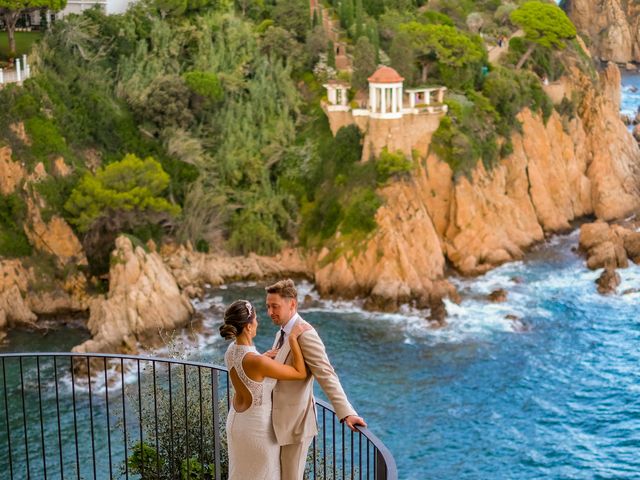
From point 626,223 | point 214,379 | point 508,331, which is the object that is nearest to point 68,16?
point 508,331

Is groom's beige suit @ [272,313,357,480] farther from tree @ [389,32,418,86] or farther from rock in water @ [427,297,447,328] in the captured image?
tree @ [389,32,418,86]

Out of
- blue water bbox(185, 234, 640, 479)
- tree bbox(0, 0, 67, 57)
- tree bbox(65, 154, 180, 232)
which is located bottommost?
blue water bbox(185, 234, 640, 479)

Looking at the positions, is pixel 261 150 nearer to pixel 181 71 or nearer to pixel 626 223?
pixel 181 71

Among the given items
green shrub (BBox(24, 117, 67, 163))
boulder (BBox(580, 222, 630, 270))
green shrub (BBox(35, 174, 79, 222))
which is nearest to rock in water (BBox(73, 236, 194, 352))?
green shrub (BBox(35, 174, 79, 222))

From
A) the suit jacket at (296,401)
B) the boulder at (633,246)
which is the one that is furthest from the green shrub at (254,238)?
the suit jacket at (296,401)

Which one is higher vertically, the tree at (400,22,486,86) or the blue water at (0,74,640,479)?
the tree at (400,22,486,86)

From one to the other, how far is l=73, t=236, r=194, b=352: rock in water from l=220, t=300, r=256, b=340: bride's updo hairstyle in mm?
25130

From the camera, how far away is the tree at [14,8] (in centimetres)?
4200

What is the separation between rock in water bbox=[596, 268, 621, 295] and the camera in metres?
40.3

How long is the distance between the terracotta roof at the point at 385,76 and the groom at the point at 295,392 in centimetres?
3281

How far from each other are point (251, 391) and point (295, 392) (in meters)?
0.39

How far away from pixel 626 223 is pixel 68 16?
2494 centimetres

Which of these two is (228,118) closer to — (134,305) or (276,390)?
(134,305)

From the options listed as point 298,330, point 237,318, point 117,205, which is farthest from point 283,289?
point 117,205
